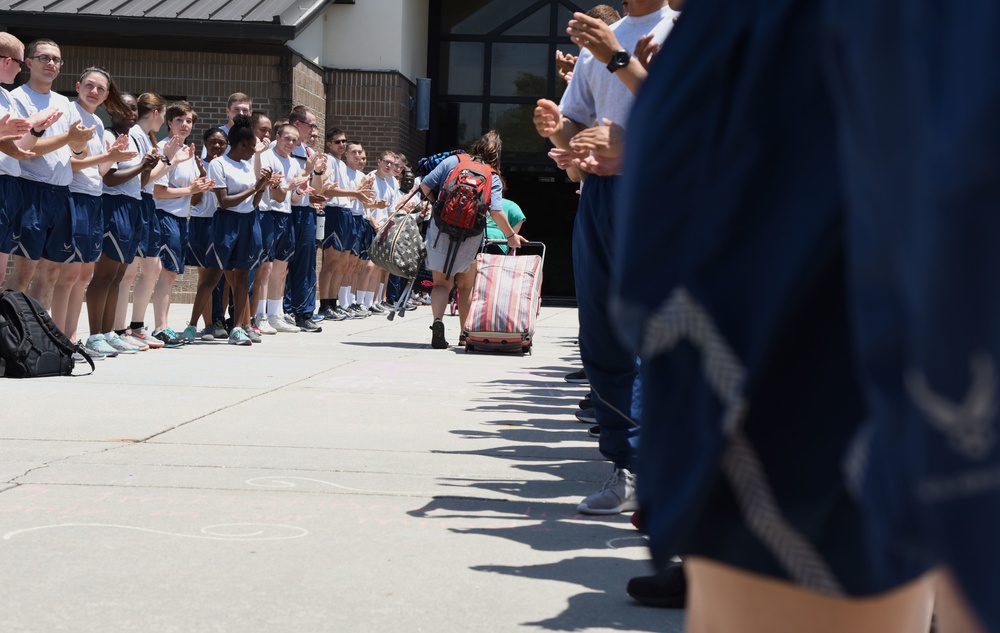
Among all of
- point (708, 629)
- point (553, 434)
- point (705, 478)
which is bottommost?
point (553, 434)

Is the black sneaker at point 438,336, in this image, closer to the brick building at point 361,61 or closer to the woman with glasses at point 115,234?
the woman with glasses at point 115,234

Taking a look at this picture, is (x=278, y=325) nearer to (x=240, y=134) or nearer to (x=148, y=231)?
(x=240, y=134)

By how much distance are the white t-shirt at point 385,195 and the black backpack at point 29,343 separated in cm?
942

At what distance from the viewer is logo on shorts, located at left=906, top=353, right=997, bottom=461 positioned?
28.8 inches

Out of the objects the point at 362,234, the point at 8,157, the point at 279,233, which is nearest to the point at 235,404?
the point at 8,157

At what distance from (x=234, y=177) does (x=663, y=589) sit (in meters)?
8.78

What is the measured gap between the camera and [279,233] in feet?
41.2

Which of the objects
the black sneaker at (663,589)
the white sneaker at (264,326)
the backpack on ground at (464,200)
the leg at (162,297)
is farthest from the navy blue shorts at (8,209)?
the black sneaker at (663,589)

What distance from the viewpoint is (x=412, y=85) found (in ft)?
69.3

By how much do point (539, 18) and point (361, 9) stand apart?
352 centimetres

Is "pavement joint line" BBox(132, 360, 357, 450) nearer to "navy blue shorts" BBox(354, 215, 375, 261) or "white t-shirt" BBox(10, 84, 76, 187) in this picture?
"white t-shirt" BBox(10, 84, 76, 187)

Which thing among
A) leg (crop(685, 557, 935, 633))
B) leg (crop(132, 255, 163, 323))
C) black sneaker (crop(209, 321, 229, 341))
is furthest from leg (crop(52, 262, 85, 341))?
leg (crop(685, 557, 935, 633))

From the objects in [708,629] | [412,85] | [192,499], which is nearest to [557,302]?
[412,85]

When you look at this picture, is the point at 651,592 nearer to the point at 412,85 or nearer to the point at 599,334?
the point at 599,334
